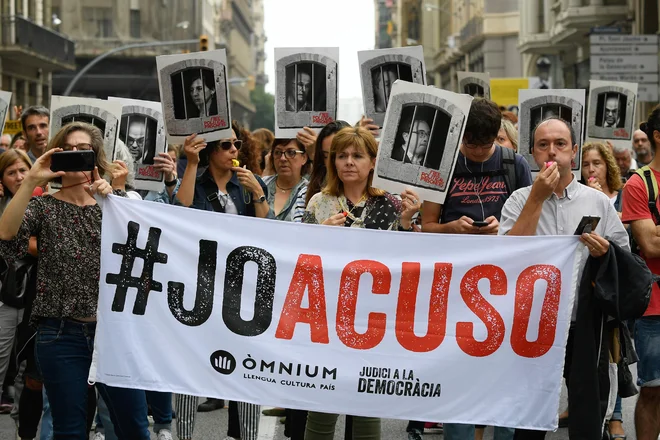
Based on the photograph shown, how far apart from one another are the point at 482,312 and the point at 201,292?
50.5 inches

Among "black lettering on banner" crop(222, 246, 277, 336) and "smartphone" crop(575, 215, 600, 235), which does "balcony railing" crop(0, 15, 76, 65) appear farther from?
"smartphone" crop(575, 215, 600, 235)

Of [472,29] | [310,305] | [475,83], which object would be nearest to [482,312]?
[310,305]

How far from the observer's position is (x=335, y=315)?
5594mm

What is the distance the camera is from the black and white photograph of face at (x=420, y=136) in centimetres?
595

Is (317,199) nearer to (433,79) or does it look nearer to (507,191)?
(507,191)

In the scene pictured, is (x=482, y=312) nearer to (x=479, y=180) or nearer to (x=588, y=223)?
(x=588, y=223)

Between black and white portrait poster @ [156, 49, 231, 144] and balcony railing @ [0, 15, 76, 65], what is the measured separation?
112 feet

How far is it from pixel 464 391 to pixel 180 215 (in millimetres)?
1531

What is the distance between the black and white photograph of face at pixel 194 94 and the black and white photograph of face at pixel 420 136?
1.86 metres

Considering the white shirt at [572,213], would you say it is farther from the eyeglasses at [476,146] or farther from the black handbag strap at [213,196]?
the black handbag strap at [213,196]

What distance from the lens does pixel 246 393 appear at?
18.2ft

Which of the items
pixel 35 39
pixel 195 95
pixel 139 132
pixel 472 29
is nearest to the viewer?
pixel 195 95

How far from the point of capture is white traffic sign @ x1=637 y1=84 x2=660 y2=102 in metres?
24.7

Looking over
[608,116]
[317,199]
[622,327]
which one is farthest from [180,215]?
[608,116]
